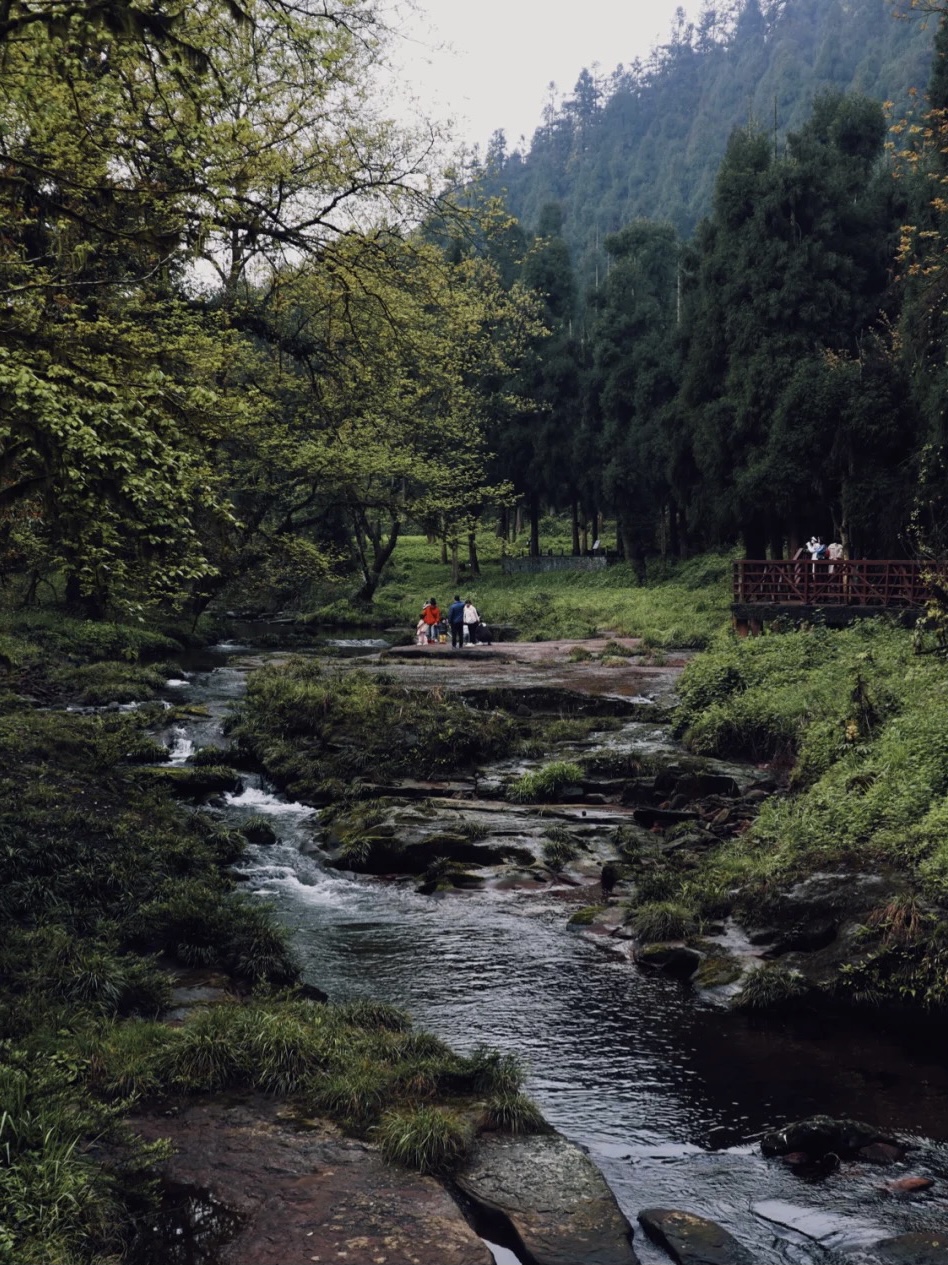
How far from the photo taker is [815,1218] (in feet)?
21.5

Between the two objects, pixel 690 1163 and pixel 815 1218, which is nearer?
pixel 815 1218

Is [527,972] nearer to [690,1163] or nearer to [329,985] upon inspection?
[329,985]

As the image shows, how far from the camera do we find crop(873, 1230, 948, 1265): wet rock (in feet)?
19.8

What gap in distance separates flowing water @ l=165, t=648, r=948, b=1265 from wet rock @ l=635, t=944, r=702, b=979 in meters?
0.20

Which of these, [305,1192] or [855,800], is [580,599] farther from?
[305,1192]

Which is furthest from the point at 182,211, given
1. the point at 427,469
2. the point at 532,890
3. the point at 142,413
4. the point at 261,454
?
the point at 427,469

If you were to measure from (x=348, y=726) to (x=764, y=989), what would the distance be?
11.3 meters

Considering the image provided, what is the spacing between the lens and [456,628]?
30578 millimetres

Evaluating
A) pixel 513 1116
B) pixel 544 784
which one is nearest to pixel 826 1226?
pixel 513 1116

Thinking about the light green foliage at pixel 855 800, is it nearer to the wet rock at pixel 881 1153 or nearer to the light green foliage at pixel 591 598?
the wet rock at pixel 881 1153

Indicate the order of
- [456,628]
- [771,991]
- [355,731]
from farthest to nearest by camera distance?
→ [456,628] → [355,731] → [771,991]

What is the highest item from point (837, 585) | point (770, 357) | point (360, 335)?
point (770, 357)

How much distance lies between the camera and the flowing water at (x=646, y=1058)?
6.74 m

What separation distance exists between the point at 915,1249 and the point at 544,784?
10878mm
